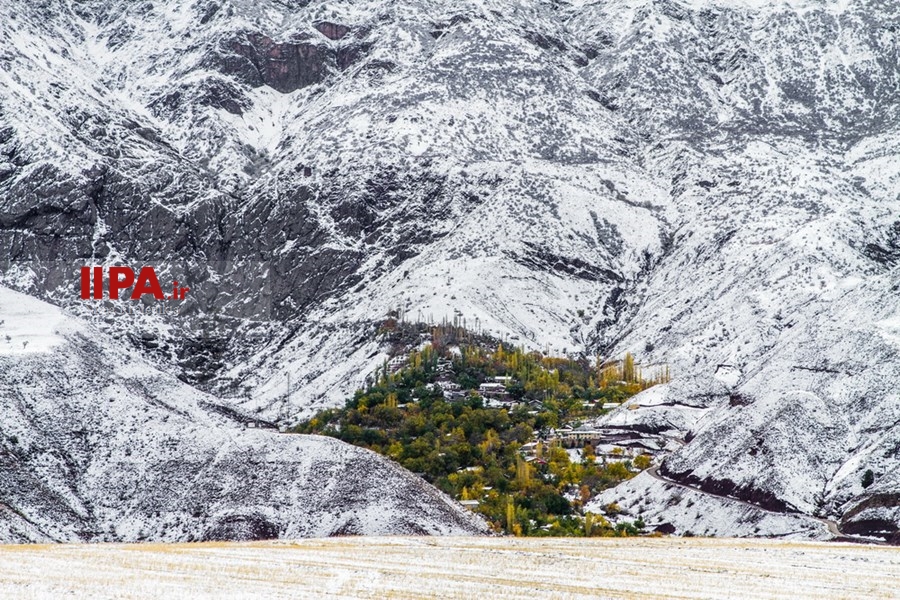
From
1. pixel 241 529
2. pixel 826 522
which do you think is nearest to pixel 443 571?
pixel 241 529

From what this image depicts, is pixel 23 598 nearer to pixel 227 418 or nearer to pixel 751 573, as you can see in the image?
pixel 751 573

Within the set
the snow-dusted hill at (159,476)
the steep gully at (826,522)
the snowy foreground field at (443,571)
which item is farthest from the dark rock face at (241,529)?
the steep gully at (826,522)

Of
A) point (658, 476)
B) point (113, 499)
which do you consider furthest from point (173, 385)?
point (658, 476)

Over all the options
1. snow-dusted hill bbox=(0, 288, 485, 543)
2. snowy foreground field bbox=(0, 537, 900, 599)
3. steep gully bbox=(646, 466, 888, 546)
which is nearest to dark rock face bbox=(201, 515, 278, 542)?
snow-dusted hill bbox=(0, 288, 485, 543)

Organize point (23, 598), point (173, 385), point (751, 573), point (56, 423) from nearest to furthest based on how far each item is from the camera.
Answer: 1. point (23, 598)
2. point (751, 573)
3. point (56, 423)
4. point (173, 385)

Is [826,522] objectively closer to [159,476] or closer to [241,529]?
[241,529]

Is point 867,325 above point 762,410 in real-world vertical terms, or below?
above

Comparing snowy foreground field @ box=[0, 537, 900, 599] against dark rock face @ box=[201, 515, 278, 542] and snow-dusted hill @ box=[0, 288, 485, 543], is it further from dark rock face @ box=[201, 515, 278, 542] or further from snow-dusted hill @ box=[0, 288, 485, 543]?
snow-dusted hill @ box=[0, 288, 485, 543]
